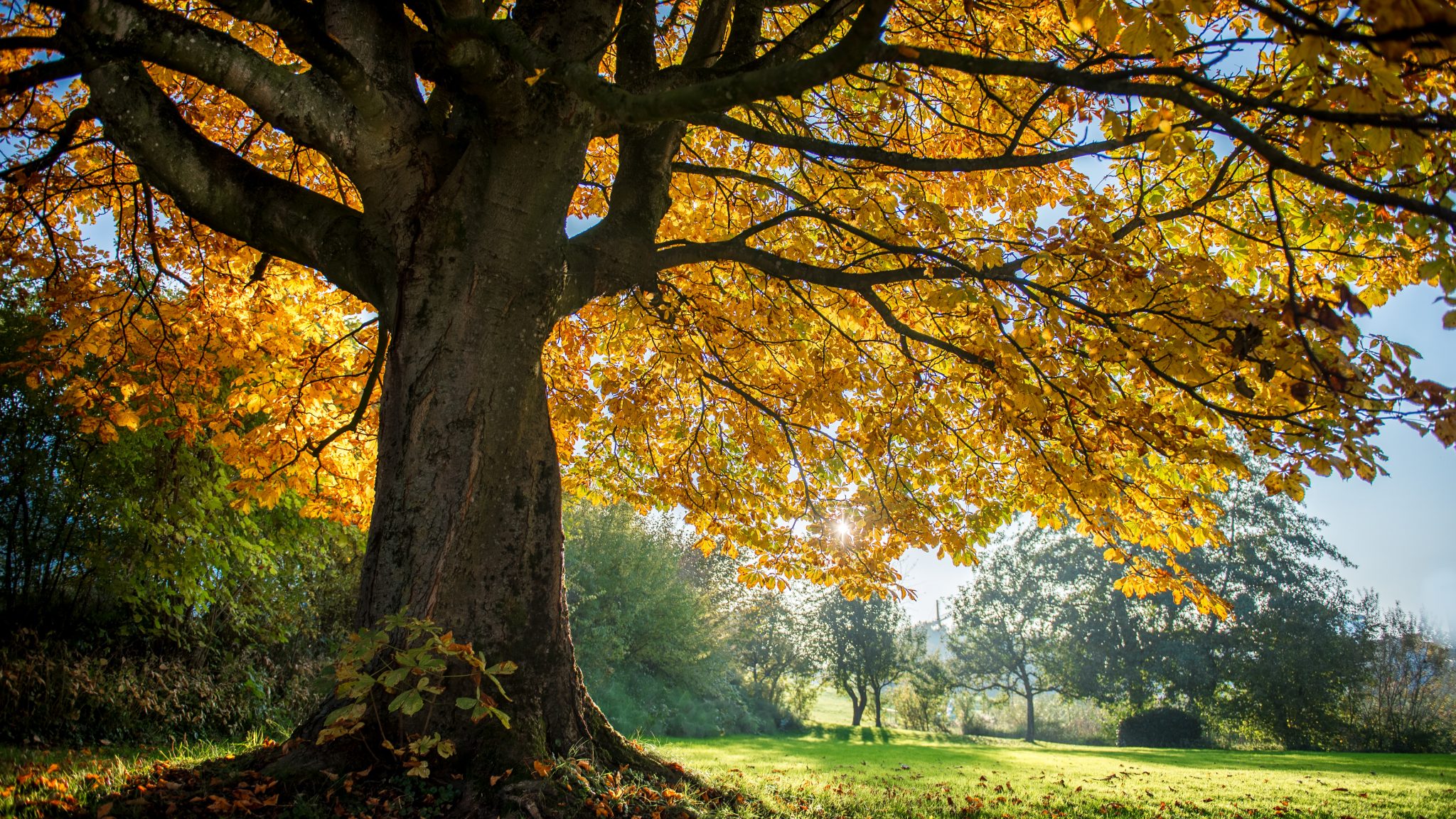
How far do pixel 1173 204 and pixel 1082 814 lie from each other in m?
6.01

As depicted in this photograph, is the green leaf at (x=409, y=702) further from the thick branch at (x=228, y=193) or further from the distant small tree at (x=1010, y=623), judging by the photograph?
the distant small tree at (x=1010, y=623)

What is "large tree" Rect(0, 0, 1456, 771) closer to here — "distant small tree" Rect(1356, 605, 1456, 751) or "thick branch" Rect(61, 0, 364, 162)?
"thick branch" Rect(61, 0, 364, 162)

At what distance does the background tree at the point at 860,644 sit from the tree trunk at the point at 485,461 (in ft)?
94.3

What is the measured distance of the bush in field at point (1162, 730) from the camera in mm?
28484

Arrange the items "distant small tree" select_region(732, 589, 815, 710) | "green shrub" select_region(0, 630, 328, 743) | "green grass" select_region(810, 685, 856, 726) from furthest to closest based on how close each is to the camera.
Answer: "green grass" select_region(810, 685, 856, 726) → "distant small tree" select_region(732, 589, 815, 710) → "green shrub" select_region(0, 630, 328, 743)

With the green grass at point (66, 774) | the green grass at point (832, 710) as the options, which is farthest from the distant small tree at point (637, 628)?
the green grass at point (832, 710)

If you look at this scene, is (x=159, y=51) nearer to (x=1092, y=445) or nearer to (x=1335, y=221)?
(x=1092, y=445)

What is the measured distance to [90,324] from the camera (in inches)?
267

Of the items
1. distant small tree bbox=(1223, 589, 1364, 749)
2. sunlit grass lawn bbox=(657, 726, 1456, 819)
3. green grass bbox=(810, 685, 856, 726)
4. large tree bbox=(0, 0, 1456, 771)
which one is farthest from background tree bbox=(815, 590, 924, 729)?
large tree bbox=(0, 0, 1456, 771)

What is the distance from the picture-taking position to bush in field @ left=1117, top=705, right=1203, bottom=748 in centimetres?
2848

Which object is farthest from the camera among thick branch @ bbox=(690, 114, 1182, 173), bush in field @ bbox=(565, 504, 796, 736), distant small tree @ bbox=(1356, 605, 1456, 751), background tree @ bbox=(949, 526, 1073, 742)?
background tree @ bbox=(949, 526, 1073, 742)

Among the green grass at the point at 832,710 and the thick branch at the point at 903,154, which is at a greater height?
the thick branch at the point at 903,154

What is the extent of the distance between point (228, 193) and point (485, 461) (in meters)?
2.47

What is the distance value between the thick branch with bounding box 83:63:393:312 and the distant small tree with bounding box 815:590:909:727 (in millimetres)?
29311
